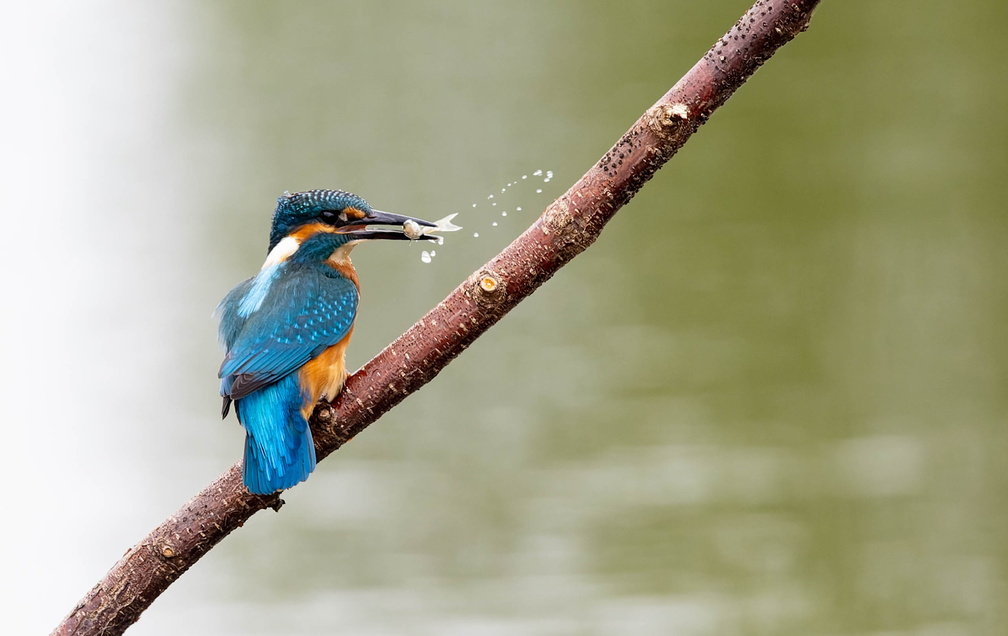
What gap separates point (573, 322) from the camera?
20.3ft

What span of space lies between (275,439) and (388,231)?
2.04 feet

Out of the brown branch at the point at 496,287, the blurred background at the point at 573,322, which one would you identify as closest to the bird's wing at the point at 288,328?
the brown branch at the point at 496,287

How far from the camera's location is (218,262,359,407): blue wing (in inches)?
97.1

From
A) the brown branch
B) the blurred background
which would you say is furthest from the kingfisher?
the blurred background

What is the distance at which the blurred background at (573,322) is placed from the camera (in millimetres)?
4867

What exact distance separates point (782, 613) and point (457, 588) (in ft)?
3.99

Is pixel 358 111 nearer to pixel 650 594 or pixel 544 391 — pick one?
pixel 544 391

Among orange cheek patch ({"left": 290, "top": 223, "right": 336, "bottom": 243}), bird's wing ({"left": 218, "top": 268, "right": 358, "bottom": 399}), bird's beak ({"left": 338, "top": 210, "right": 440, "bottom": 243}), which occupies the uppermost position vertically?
orange cheek patch ({"left": 290, "top": 223, "right": 336, "bottom": 243})

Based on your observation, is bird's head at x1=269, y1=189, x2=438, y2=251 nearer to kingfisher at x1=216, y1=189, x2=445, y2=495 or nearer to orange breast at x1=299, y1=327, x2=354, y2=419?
kingfisher at x1=216, y1=189, x2=445, y2=495

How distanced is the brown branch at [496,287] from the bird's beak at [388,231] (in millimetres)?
535

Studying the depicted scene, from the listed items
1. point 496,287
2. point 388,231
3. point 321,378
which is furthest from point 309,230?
point 496,287

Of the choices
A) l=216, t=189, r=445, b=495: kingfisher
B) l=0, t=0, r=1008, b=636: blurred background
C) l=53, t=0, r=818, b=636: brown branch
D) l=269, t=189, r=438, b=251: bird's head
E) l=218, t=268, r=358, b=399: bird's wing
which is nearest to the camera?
l=53, t=0, r=818, b=636: brown branch

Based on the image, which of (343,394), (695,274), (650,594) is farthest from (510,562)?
(343,394)

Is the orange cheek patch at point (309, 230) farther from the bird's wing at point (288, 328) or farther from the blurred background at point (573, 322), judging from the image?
the blurred background at point (573, 322)
